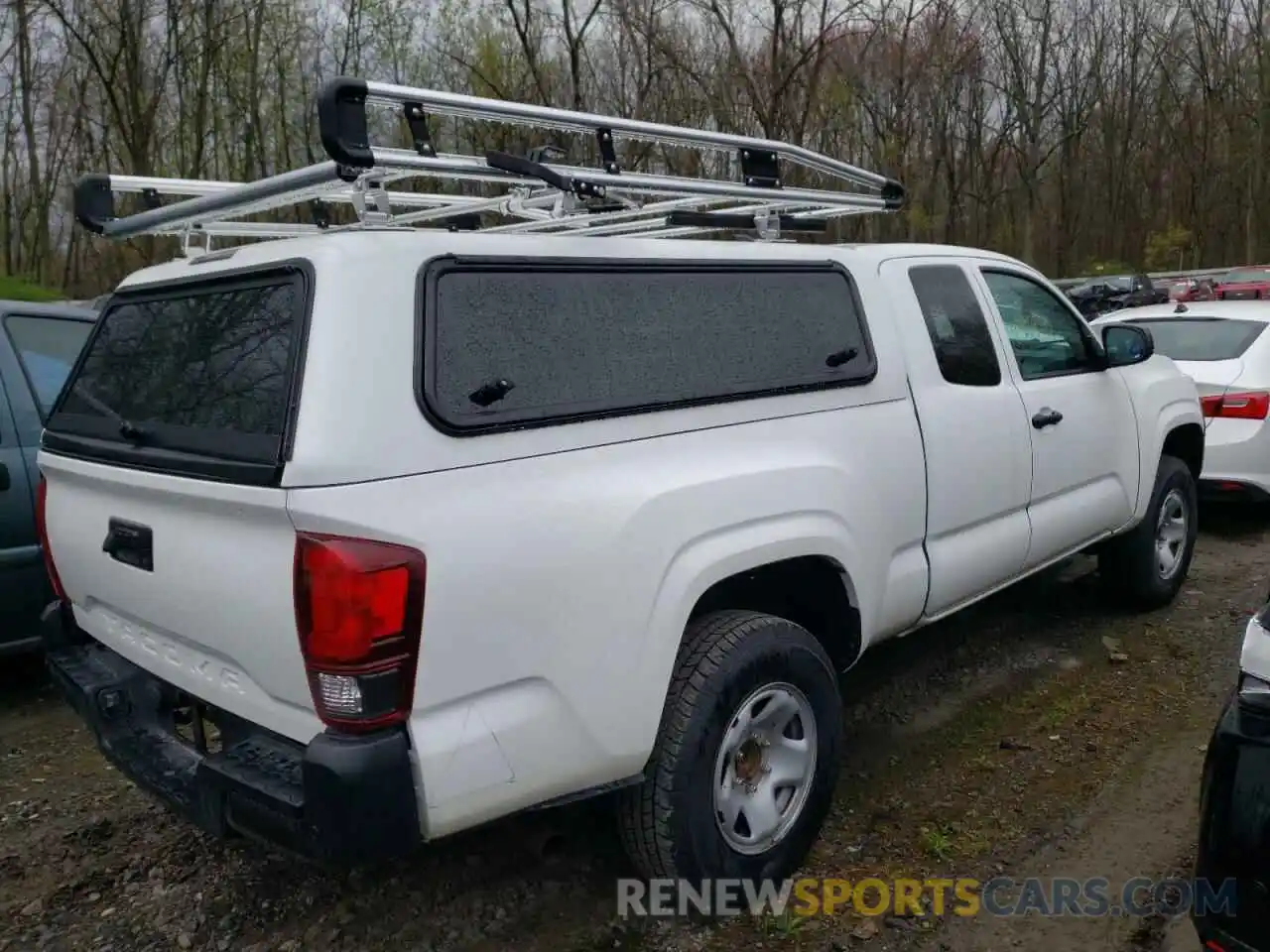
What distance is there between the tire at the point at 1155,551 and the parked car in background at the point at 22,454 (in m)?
5.02

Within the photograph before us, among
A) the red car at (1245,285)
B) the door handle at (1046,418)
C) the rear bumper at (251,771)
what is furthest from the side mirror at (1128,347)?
the red car at (1245,285)

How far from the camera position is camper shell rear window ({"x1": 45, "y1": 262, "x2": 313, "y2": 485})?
7.64 feet

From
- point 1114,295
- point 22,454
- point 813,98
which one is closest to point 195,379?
point 22,454

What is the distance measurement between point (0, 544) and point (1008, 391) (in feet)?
13.5

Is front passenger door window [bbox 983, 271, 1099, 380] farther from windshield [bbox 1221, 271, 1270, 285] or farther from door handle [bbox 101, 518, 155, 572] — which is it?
windshield [bbox 1221, 271, 1270, 285]

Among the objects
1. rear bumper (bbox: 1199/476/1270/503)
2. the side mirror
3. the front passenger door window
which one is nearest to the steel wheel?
the front passenger door window

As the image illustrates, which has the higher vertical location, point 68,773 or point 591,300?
point 591,300

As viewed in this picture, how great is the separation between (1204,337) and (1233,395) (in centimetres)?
67

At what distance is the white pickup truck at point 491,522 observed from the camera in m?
2.20

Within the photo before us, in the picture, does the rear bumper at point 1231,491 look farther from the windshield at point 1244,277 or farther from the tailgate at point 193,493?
the windshield at point 1244,277

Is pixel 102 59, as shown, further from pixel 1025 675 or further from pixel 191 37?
pixel 1025 675

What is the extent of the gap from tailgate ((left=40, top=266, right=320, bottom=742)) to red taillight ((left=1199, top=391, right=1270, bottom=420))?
6016mm

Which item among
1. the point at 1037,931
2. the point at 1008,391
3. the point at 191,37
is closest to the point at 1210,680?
the point at 1008,391

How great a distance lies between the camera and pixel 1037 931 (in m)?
2.86
